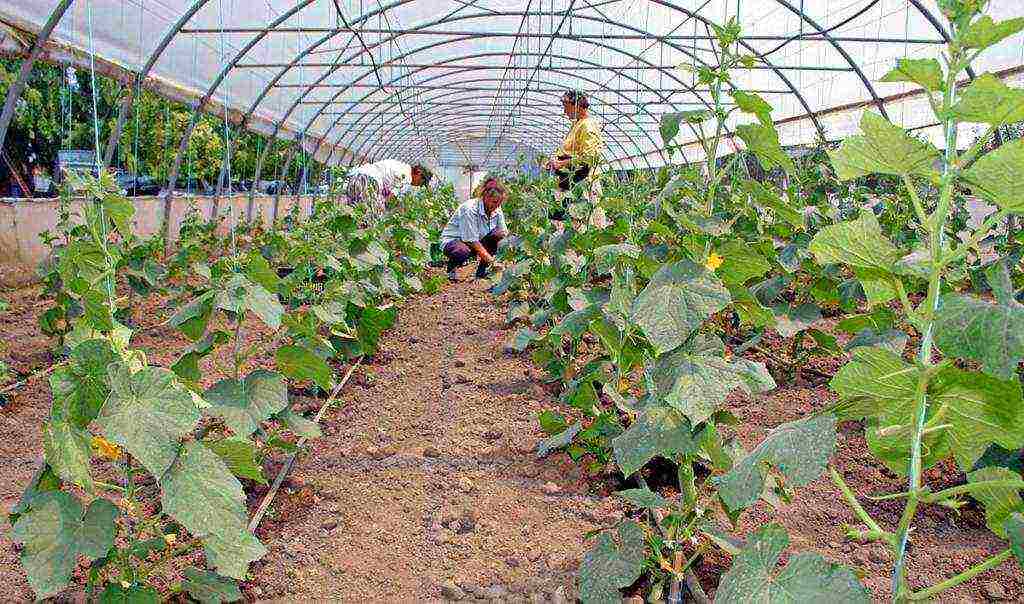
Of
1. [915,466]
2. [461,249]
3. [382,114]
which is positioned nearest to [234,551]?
[915,466]

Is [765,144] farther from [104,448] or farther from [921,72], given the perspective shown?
[104,448]

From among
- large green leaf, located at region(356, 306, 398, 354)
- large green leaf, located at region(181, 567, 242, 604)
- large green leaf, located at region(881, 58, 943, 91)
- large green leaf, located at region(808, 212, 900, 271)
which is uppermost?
large green leaf, located at region(881, 58, 943, 91)

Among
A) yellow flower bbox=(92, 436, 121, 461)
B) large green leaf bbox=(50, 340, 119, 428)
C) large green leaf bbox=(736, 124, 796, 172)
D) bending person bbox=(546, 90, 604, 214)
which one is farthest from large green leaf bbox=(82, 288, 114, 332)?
bending person bbox=(546, 90, 604, 214)

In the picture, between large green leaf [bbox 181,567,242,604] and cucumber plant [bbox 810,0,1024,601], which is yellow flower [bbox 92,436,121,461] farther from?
cucumber plant [bbox 810,0,1024,601]

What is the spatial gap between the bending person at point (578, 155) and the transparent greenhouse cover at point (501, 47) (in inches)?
47.3

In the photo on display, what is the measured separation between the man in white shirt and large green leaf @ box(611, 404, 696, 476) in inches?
243

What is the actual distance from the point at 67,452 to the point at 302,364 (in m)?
0.94

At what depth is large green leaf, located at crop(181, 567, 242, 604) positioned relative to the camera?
2354 mm

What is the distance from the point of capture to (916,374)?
129 centimetres

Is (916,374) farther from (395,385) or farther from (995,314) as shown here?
(395,385)

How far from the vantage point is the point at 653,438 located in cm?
203

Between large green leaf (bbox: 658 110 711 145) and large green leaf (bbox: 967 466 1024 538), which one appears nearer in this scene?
large green leaf (bbox: 967 466 1024 538)

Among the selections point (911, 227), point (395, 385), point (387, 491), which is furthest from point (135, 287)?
point (911, 227)

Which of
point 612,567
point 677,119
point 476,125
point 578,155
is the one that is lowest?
point 612,567
